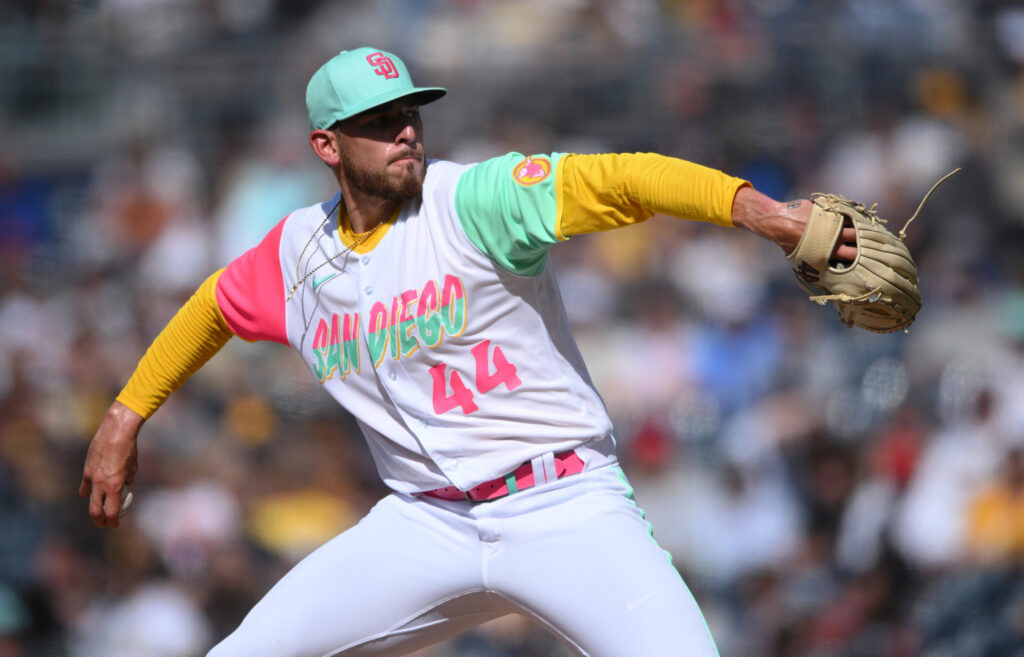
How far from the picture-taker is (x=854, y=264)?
7.92 ft

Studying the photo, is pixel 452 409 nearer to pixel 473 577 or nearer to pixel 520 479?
pixel 520 479

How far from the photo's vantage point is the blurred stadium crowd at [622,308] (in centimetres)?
538

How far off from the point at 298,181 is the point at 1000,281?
393 cm

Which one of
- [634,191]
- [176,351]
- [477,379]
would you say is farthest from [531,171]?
[176,351]

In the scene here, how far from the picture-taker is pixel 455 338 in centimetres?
290

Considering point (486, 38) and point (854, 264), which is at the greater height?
point (486, 38)

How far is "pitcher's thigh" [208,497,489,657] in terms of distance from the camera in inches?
114

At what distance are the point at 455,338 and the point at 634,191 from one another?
2.12 feet

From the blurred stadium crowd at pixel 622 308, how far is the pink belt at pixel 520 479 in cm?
273

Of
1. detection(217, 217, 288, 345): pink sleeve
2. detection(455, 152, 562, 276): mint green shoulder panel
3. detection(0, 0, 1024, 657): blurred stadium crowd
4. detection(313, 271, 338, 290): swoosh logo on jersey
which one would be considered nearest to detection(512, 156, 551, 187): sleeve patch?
detection(455, 152, 562, 276): mint green shoulder panel

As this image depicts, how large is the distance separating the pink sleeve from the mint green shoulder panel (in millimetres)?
679

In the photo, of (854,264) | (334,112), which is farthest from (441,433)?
Answer: (854,264)

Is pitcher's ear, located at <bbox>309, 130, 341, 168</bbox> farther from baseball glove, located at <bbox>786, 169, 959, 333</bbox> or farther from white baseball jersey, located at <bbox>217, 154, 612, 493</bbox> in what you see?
baseball glove, located at <bbox>786, 169, 959, 333</bbox>

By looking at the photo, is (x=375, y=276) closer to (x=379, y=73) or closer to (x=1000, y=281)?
(x=379, y=73)
